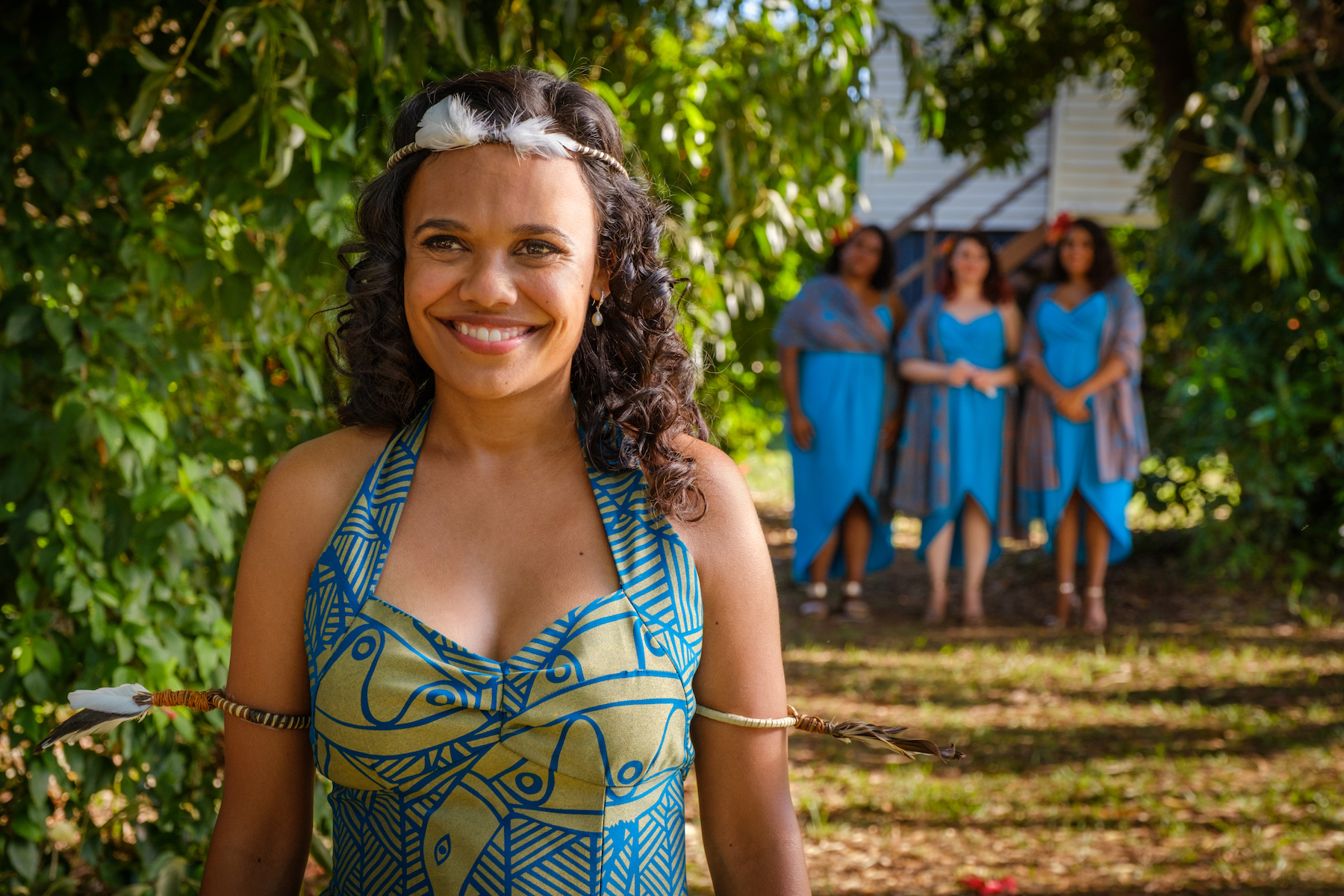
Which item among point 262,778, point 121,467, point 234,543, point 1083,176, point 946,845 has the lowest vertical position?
point 946,845

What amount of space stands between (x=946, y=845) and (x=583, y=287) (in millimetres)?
2368

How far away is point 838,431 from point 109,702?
4.96 meters

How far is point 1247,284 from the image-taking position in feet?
19.8

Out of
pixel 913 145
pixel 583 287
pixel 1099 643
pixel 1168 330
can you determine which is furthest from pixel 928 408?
pixel 913 145

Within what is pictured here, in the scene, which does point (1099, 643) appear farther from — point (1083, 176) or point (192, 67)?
point (1083, 176)

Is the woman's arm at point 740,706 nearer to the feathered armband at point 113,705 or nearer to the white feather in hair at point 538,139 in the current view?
the white feather in hair at point 538,139

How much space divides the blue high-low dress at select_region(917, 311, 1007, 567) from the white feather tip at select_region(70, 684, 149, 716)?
196 inches

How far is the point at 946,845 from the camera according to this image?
3330 mm

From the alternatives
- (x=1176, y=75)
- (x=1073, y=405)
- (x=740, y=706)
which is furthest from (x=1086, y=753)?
(x=1176, y=75)

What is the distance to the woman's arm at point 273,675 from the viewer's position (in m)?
1.50

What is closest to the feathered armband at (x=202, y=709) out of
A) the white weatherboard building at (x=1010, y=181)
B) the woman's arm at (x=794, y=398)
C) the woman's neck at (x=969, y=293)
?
the woman's arm at (x=794, y=398)

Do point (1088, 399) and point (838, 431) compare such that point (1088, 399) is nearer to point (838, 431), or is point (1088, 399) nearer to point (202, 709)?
point (838, 431)

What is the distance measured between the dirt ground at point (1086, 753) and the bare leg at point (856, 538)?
0.30m

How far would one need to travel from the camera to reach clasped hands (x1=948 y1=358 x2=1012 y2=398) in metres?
6.11
